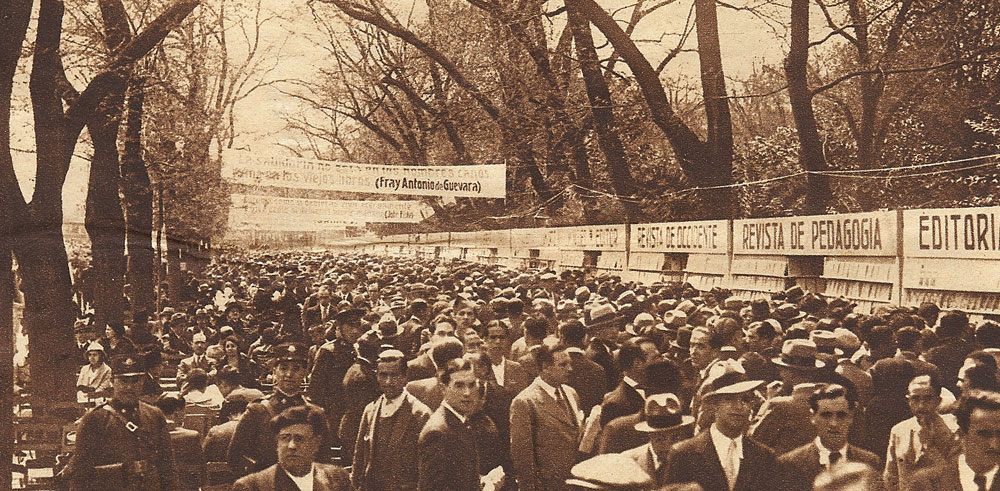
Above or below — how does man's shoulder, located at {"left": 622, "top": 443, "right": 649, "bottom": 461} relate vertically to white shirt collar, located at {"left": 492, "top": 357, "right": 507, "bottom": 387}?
below

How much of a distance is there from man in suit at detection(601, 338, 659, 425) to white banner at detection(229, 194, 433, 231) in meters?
1.22

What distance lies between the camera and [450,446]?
4.46 m

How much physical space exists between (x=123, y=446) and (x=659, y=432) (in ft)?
7.84

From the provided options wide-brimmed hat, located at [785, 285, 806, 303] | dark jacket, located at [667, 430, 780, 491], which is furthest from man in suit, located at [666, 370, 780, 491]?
wide-brimmed hat, located at [785, 285, 806, 303]

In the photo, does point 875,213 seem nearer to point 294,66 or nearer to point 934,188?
point 934,188

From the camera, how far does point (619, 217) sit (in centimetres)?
513

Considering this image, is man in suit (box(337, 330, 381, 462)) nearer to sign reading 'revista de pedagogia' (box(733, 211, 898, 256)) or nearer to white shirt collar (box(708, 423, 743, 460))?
white shirt collar (box(708, 423, 743, 460))

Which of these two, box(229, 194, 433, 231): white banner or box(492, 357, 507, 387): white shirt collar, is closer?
box(229, 194, 433, 231): white banner

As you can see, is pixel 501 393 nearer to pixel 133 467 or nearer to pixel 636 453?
pixel 636 453

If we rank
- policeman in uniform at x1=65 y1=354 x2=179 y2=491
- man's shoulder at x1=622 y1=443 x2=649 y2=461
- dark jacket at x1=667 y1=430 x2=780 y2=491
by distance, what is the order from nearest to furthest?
1. policeman in uniform at x1=65 y1=354 x2=179 y2=491
2. dark jacket at x1=667 y1=430 x2=780 y2=491
3. man's shoulder at x1=622 y1=443 x2=649 y2=461

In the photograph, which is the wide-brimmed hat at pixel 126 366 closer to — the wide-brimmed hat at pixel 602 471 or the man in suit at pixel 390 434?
the man in suit at pixel 390 434

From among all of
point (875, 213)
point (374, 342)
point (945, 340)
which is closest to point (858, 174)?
point (875, 213)

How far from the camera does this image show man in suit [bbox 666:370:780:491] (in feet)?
14.8

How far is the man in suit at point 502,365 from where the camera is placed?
4770mm
